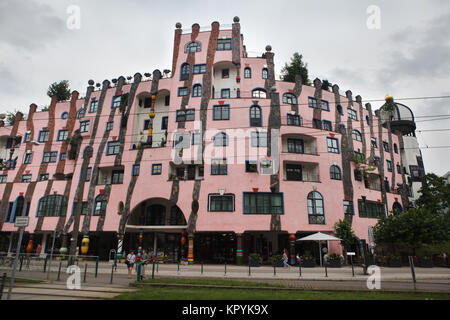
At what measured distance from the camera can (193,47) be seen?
36.8 m

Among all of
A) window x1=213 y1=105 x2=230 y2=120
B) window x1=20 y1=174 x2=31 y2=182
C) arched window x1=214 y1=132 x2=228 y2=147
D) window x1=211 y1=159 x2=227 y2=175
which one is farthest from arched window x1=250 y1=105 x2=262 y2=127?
window x1=20 y1=174 x2=31 y2=182

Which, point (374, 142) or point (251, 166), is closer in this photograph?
point (251, 166)

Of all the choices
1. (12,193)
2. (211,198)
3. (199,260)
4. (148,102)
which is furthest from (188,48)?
(12,193)

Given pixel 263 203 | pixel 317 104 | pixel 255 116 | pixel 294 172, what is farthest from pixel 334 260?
pixel 317 104

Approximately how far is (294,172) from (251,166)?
18.8 feet

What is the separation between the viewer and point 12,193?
38250 mm

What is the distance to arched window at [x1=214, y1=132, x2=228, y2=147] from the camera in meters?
31.0

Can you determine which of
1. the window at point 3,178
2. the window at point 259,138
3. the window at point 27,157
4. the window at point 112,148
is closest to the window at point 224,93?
the window at point 259,138

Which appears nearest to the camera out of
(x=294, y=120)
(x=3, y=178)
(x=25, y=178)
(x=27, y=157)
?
(x=294, y=120)

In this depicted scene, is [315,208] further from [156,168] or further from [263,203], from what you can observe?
[156,168]

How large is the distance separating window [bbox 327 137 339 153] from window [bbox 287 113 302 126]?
3.89 m

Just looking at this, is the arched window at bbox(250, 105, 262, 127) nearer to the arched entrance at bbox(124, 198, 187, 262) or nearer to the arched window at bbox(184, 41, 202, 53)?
the arched window at bbox(184, 41, 202, 53)

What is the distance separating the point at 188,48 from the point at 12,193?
2998 cm

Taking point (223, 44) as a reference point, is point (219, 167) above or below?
below
